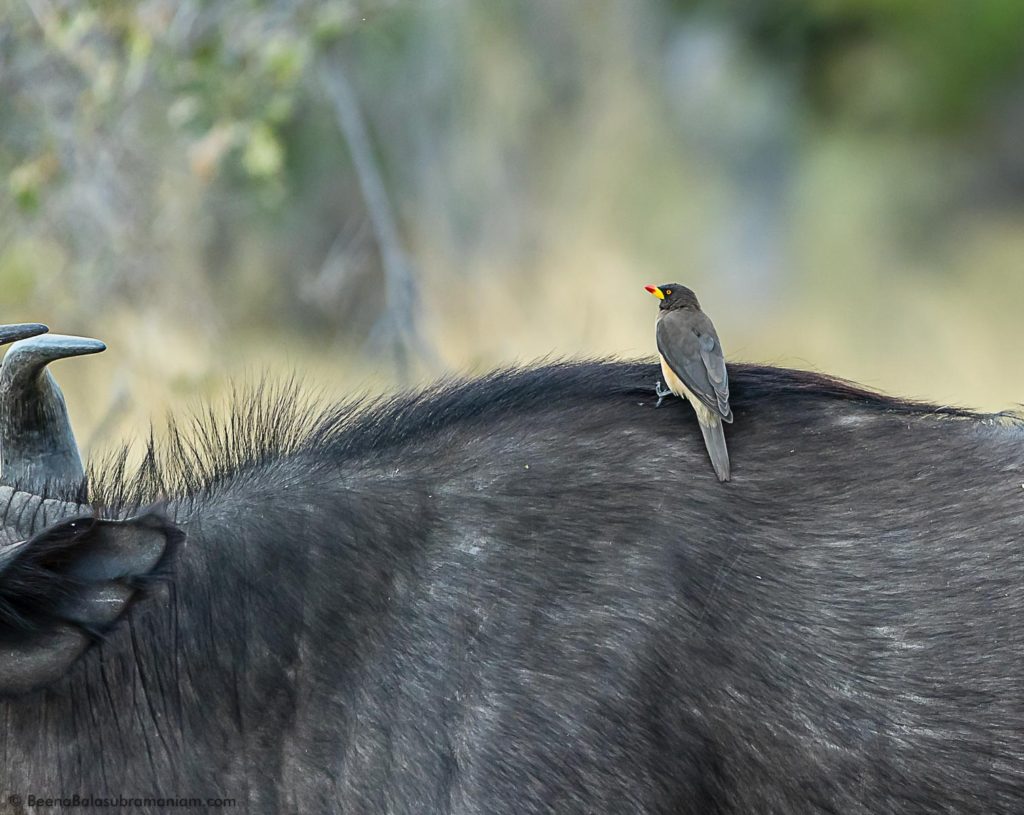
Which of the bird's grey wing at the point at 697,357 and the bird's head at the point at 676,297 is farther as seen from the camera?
the bird's head at the point at 676,297

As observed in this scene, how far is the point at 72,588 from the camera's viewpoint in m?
2.84

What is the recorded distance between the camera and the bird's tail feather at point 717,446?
3154mm

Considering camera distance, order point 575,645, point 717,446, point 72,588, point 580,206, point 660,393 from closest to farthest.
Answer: point 72,588
point 575,645
point 717,446
point 660,393
point 580,206

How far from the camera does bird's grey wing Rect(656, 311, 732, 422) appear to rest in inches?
125

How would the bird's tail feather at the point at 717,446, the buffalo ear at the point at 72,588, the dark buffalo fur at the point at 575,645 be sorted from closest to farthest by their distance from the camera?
the buffalo ear at the point at 72,588 → the dark buffalo fur at the point at 575,645 → the bird's tail feather at the point at 717,446

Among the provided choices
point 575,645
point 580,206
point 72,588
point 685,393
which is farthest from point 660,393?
point 580,206

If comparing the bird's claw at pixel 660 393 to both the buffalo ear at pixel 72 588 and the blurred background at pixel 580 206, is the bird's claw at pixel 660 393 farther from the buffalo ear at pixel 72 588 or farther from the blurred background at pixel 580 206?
the blurred background at pixel 580 206

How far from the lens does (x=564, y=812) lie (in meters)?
2.82

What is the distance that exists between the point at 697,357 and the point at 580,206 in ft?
32.6

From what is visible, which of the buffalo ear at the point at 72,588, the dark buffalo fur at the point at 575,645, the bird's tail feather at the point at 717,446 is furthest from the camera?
the bird's tail feather at the point at 717,446

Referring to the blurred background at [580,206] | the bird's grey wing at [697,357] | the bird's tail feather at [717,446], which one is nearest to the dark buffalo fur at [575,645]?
the bird's tail feather at [717,446]

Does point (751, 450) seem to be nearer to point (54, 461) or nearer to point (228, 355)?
point (54, 461)

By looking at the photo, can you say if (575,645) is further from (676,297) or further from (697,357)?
(676,297)

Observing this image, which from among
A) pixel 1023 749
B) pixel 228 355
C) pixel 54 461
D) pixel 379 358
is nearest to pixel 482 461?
pixel 54 461
